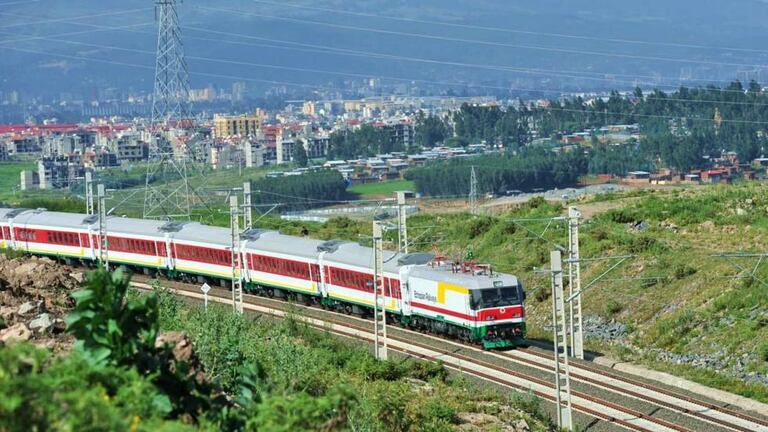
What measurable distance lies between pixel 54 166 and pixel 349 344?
98.3m

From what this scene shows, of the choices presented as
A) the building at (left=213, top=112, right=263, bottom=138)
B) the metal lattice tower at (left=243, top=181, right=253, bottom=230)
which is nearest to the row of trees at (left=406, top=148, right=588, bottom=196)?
the metal lattice tower at (left=243, top=181, right=253, bottom=230)

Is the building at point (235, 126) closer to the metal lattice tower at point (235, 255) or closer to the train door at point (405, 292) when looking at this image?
the metal lattice tower at point (235, 255)

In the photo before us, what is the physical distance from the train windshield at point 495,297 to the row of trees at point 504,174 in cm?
6931

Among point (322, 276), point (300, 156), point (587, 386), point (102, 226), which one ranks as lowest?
point (300, 156)

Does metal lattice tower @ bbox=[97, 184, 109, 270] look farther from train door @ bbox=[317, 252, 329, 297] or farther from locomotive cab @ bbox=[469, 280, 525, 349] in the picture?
locomotive cab @ bbox=[469, 280, 525, 349]

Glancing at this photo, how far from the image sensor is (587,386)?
27328mm

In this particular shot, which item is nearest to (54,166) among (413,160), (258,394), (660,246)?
(413,160)

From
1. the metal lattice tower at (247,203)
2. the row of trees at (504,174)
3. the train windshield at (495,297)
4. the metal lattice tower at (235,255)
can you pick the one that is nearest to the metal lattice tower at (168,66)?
the metal lattice tower at (247,203)

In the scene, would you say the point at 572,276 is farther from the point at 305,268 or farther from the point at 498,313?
the point at 305,268

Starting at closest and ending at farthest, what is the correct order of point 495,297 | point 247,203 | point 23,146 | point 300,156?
point 495,297, point 247,203, point 300,156, point 23,146

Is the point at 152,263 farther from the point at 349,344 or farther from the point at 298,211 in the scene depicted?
the point at 298,211

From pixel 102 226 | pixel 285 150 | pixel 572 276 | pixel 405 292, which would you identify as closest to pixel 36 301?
pixel 572 276

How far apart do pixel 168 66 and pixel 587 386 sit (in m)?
35.0

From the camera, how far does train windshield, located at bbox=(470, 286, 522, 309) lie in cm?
3122
